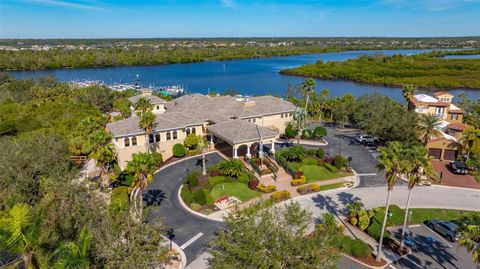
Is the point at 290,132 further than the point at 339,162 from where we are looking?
Yes

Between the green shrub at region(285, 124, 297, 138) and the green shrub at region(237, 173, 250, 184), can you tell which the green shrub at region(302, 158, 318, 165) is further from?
the green shrub at region(285, 124, 297, 138)

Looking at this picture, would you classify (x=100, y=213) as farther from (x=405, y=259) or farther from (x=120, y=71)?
(x=120, y=71)

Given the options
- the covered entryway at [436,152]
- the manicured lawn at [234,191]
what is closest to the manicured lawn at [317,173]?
the manicured lawn at [234,191]

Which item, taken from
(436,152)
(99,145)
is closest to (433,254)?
(436,152)

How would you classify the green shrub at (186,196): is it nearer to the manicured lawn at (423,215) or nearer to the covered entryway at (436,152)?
the manicured lawn at (423,215)

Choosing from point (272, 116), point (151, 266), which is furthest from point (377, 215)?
point (272, 116)

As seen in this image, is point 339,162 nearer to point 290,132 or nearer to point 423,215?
point 423,215

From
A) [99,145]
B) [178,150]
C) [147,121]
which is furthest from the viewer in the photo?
[178,150]
